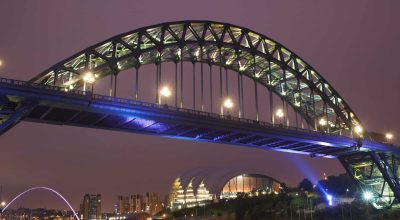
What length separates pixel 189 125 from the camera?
1766 inches

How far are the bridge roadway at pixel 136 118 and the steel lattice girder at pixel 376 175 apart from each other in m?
11.3

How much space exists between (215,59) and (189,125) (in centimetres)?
1846

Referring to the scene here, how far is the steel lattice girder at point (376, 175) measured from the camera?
6862 centimetres

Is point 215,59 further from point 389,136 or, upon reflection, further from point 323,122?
point 389,136

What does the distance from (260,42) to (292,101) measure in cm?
1381

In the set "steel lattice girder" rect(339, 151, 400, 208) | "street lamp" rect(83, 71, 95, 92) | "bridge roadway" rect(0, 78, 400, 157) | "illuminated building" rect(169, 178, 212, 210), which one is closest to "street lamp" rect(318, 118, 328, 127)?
"steel lattice girder" rect(339, 151, 400, 208)

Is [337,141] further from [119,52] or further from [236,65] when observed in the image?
[119,52]

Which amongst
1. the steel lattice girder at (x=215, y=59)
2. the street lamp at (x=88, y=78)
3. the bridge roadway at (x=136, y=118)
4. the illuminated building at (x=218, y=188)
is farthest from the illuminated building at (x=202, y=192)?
the street lamp at (x=88, y=78)

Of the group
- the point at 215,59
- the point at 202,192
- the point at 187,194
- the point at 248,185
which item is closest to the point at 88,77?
the point at 215,59

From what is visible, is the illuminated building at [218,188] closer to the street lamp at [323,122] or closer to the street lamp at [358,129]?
the street lamp at [358,129]

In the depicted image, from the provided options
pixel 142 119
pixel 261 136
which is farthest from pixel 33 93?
pixel 261 136

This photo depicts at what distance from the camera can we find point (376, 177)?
7075 cm

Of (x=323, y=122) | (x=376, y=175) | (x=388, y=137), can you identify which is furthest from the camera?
(x=388, y=137)

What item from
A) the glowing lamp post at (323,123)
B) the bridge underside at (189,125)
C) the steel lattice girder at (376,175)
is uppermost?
the glowing lamp post at (323,123)
